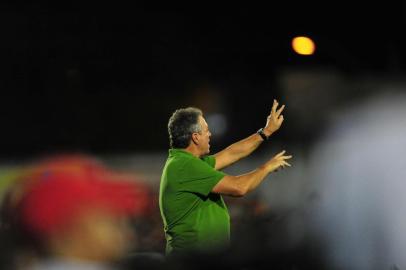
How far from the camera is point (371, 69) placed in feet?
20.4

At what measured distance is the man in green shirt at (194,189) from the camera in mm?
3285

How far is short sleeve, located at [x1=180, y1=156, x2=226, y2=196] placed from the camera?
3293 mm

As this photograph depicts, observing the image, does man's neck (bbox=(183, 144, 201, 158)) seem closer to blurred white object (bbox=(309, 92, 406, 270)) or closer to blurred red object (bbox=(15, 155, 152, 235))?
blurred red object (bbox=(15, 155, 152, 235))

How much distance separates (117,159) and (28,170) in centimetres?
74

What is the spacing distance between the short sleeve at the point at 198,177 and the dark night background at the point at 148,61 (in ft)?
8.54

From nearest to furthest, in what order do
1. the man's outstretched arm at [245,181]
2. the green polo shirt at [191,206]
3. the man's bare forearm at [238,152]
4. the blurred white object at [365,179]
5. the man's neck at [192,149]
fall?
1. the man's outstretched arm at [245,181]
2. the green polo shirt at [191,206]
3. the man's neck at [192,149]
4. the man's bare forearm at [238,152]
5. the blurred white object at [365,179]

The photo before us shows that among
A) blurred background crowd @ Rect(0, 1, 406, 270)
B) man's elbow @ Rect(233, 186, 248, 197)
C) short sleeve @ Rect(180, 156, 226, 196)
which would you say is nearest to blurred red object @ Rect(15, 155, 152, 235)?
blurred background crowd @ Rect(0, 1, 406, 270)

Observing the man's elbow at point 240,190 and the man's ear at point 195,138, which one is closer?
the man's elbow at point 240,190

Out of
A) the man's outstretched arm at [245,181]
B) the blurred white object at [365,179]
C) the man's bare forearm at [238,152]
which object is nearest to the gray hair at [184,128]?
the man's outstretched arm at [245,181]

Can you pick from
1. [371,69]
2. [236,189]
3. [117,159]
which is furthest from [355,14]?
[236,189]

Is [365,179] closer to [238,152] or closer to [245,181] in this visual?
[238,152]

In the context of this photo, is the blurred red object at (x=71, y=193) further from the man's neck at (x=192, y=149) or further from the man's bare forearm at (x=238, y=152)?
the man's neck at (x=192, y=149)

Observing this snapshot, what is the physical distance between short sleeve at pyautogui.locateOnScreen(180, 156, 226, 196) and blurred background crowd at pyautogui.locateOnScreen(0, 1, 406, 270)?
7.58 feet

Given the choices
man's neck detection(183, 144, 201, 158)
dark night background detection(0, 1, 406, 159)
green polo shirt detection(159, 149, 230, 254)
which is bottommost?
green polo shirt detection(159, 149, 230, 254)
